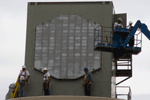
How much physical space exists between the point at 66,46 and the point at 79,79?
2972 millimetres

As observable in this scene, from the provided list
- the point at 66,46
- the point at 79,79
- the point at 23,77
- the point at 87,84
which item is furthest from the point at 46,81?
the point at 66,46

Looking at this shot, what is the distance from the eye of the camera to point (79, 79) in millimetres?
33062

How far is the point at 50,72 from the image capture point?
3341 centimetres

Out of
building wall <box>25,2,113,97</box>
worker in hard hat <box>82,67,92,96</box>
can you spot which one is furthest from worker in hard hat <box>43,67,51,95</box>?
worker in hard hat <box>82,67,92,96</box>

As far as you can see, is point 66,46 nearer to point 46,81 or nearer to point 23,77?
point 46,81

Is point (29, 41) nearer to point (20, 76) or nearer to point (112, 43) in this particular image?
point (20, 76)

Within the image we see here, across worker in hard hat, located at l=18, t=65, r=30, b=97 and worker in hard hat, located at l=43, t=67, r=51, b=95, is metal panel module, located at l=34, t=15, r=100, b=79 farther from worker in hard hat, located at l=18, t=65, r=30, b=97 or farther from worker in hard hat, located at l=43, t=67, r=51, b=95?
worker in hard hat, located at l=18, t=65, r=30, b=97

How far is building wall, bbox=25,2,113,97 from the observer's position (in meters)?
32.9

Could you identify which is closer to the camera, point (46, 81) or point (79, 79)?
point (46, 81)

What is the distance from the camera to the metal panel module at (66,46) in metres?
33.3

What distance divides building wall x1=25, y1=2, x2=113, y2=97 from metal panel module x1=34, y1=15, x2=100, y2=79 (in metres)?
0.46

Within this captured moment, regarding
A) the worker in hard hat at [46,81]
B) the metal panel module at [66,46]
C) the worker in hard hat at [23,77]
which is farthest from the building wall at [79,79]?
the worker in hard hat at [23,77]

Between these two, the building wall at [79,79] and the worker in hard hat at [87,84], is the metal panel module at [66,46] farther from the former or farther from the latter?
the worker in hard hat at [87,84]

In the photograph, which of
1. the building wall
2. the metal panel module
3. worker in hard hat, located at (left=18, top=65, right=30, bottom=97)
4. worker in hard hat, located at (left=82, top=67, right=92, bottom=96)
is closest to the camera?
worker in hard hat, located at (left=82, top=67, right=92, bottom=96)
